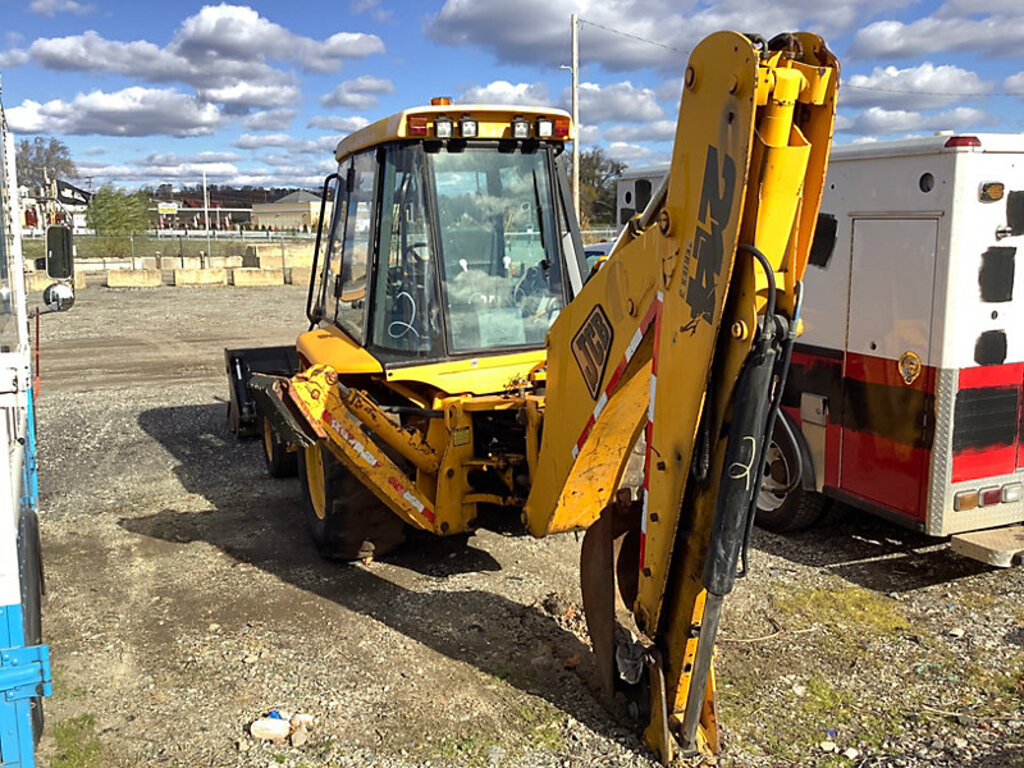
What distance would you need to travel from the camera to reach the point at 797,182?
265 cm

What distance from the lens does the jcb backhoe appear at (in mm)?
2727

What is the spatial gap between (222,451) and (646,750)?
5866 mm

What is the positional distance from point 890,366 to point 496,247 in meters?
2.40

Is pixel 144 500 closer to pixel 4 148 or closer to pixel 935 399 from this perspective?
pixel 4 148

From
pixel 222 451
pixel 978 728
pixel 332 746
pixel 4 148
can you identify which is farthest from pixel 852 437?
pixel 222 451

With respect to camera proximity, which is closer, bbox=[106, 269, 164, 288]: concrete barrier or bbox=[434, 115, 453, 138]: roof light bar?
bbox=[434, 115, 453, 138]: roof light bar

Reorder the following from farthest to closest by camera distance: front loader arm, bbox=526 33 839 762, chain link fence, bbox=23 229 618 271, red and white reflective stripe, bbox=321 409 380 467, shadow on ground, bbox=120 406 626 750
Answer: chain link fence, bbox=23 229 618 271, red and white reflective stripe, bbox=321 409 380 467, shadow on ground, bbox=120 406 626 750, front loader arm, bbox=526 33 839 762

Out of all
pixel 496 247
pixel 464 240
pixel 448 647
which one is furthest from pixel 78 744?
pixel 496 247

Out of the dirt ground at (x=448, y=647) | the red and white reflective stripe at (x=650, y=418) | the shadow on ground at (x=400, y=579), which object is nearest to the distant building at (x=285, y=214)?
the shadow on ground at (x=400, y=579)

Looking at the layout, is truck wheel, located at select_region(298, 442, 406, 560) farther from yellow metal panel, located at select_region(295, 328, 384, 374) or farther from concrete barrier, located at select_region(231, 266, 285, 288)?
concrete barrier, located at select_region(231, 266, 285, 288)

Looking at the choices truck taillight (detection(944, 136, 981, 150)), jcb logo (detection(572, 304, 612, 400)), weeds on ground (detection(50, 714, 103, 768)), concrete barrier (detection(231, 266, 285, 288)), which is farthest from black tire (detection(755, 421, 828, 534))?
concrete barrier (detection(231, 266, 285, 288))

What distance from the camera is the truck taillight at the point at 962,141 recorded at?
188 inches

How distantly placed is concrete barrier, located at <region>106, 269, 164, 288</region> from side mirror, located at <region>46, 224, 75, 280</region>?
2162 cm

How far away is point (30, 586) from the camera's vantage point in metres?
3.49
